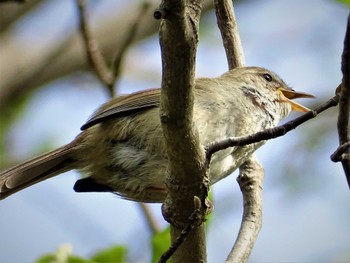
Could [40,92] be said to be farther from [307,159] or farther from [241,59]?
[241,59]

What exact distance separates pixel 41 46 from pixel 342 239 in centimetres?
291

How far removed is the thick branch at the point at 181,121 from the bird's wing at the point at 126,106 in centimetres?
95

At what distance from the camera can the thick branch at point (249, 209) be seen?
3.33 metres

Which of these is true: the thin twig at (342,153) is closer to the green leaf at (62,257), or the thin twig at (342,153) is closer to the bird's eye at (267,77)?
the green leaf at (62,257)

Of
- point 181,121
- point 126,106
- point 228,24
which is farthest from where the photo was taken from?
point 228,24

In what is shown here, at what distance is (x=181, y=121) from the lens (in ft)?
9.17

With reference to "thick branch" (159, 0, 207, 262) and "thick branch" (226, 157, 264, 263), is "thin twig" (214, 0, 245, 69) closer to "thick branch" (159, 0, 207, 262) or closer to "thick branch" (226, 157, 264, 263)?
"thick branch" (226, 157, 264, 263)

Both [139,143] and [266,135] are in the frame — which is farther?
[139,143]

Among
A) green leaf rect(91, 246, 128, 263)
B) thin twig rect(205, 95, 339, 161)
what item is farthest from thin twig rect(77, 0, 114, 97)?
thin twig rect(205, 95, 339, 161)

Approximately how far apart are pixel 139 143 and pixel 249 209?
1.86 ft

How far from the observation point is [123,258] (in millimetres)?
3709

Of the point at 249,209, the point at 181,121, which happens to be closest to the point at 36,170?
the point at 249,209

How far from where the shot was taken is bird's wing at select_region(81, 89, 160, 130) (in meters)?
3.91

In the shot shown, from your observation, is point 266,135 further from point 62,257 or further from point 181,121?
point 62,257
